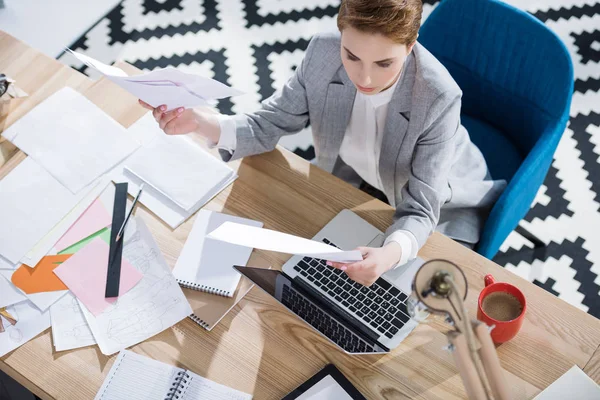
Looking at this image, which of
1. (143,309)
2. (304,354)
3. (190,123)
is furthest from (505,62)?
(143,309)

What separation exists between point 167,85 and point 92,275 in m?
0.50

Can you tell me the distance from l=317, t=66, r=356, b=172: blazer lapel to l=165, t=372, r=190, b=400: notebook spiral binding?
0.73 metres

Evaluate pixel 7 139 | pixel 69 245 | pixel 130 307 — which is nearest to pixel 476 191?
pixel 130 307

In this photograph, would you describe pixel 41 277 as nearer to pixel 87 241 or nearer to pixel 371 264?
pixel 87 241

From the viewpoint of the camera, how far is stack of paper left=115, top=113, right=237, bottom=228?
66.2 inches

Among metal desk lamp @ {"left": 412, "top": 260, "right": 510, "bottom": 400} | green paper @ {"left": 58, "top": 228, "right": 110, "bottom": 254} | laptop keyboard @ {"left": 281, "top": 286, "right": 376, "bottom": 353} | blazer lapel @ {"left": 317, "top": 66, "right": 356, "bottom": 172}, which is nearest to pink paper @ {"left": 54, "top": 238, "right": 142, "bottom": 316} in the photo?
green paper @ {"left": 58, "top": 228, "right": 110, "bottom": 254}

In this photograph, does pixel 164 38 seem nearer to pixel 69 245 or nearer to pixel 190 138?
pixel 190 138

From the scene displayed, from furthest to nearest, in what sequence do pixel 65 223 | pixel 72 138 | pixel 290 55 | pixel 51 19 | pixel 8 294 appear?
pixel 51 19, pixel 290 55, pixel 72 138, pixel 65 223, pixel 8 294

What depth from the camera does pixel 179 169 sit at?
1731 millimetres

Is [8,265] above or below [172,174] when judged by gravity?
below

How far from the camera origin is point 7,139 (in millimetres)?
1783

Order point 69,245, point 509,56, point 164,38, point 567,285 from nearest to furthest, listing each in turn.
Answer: point 69,245
point 509,56
point 567,285
point 164,38

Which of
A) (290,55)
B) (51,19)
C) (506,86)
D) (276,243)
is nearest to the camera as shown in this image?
(276,243)

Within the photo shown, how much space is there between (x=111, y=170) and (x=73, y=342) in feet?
1.52
